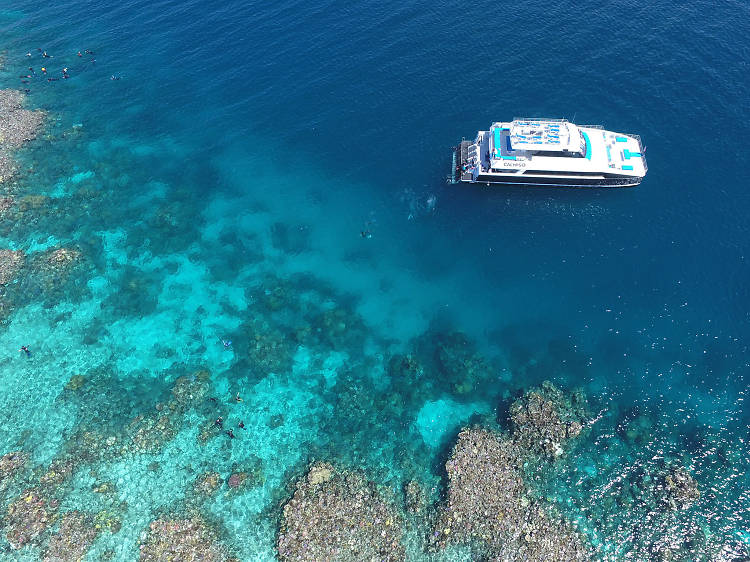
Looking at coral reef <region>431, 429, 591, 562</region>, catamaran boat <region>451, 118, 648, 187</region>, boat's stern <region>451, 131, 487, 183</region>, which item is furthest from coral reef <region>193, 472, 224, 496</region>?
catamaran boat <region>451, 118, 648, 187</region>

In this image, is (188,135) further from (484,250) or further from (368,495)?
(368,495)

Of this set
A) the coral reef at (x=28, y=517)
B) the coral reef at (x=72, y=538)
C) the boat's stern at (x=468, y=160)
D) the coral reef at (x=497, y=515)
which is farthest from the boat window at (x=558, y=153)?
the coral reef at (x=28, y=517)

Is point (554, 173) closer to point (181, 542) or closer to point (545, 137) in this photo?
point (545, 137)

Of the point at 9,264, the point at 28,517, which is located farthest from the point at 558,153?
the point at 9,264

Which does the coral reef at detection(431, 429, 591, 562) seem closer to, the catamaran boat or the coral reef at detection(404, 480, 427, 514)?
the coral reef at detection(404, 480, 427, 514)

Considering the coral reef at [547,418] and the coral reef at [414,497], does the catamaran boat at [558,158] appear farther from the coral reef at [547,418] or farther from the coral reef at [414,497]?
the coral reef at [414,497]

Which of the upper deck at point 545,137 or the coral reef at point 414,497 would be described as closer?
the coral reef at point 414,497
